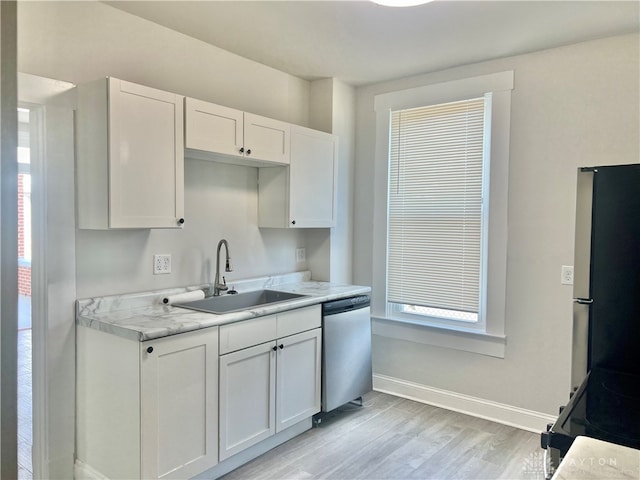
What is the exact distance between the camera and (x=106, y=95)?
2.13m

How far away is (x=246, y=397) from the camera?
8.20 ft

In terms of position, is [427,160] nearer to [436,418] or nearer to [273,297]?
[273,297]

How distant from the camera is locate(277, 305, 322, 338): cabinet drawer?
106 inches

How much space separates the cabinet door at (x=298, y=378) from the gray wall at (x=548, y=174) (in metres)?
1.18

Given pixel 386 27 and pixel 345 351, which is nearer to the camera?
pixel 386 27

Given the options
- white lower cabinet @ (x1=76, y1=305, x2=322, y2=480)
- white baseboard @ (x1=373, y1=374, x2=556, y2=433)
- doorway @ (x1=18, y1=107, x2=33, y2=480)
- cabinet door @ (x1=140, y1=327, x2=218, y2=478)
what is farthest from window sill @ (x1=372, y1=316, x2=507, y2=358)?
doorway @ (x1=18, y1=107, x2=33, y2=480)

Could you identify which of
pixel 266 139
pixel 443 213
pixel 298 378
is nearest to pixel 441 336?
pixel 443 213

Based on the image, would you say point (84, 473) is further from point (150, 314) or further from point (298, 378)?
point (298, 378)

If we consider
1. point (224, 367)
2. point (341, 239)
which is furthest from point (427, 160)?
point (224, 367)

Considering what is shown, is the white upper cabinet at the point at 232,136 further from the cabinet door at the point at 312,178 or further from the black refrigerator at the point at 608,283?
the black refrigerator at the point at 608,283

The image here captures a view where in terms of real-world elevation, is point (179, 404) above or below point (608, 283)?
below

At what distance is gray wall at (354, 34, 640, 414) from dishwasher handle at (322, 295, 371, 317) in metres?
0.85

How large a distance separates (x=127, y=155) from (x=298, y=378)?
1.65m

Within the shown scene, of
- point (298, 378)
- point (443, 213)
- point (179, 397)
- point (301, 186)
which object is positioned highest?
point (301, 186)
